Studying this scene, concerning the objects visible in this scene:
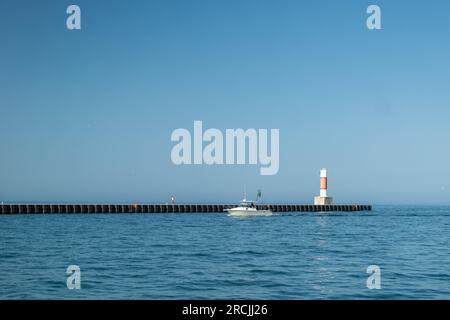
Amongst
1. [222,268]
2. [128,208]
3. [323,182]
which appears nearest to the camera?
[222,268]

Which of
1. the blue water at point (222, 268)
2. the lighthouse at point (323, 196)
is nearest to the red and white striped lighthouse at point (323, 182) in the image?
the lighthouse at point (323, 196)

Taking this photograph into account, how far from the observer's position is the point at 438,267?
33.5 m

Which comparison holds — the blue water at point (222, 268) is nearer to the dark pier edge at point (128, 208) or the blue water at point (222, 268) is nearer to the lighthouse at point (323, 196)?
the dark pier edge at point (128, 208)

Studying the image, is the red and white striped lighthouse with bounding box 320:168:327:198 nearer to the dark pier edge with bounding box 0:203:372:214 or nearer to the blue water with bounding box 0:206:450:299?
the dark pier edge with bounding box 0:203:372:214

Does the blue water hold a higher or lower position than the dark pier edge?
higher

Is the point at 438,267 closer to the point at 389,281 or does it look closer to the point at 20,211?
the point at 389,281

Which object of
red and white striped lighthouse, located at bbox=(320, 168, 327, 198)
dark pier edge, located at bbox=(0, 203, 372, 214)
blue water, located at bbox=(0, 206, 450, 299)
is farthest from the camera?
red and white striped lighthouse, located at bbox=(320, 168, 327, 198)

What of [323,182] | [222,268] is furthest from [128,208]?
[222,268]

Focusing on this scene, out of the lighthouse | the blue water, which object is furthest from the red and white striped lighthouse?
the blue water

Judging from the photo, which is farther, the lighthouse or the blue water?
the lighthouse

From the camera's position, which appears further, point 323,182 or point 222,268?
point 323,182

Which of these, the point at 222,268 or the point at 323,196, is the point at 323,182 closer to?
the point at 323,196
